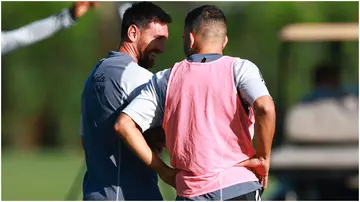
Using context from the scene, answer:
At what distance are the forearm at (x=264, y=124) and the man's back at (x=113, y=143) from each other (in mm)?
647

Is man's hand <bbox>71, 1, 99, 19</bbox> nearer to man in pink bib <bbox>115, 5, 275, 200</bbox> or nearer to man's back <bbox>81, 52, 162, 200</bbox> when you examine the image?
man's back <bbox>81, 52, 162, 200</bbox>

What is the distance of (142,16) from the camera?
517 centimetres

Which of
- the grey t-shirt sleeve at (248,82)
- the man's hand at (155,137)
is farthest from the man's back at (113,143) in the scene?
the grey t-shirt sleeve at (248,82)

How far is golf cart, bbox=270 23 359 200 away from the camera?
10.9 metres

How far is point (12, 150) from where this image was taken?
26938 millimetres

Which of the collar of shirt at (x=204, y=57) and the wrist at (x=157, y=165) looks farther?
the wrist at (x=157, y=165)

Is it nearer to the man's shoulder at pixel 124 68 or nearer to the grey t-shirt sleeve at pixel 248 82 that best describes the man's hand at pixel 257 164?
the grey t-shirt sleeve at pixel 248 82

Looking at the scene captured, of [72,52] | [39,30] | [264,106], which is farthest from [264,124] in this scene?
[72,52]

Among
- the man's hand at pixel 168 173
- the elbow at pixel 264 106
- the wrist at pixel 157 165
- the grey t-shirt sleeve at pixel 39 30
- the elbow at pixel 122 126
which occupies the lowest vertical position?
the man's hand at pixel 168 173

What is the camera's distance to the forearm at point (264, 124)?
4.54m

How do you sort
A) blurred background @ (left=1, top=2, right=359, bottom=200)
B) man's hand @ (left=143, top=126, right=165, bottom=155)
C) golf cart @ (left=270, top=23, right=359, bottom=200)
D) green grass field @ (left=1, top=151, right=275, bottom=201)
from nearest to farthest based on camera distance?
man's hand @ (left=143, top=126, right=165, bottom=155)
golf cart @ (left=270, top=23, right=359, bottom=200)
blurred background @ (left=1, top=2, right=359, bottom=200)
green grass field @ (left=1, top=151, right=275, bottom=201)

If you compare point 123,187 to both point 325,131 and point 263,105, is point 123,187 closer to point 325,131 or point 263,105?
point 263,105

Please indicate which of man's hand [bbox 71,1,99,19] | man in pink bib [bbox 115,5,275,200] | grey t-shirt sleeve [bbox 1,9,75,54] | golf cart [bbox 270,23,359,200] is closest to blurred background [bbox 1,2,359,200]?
golf cart [bbox 270,23,359,200]

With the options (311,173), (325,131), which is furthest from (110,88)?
(325,131)
